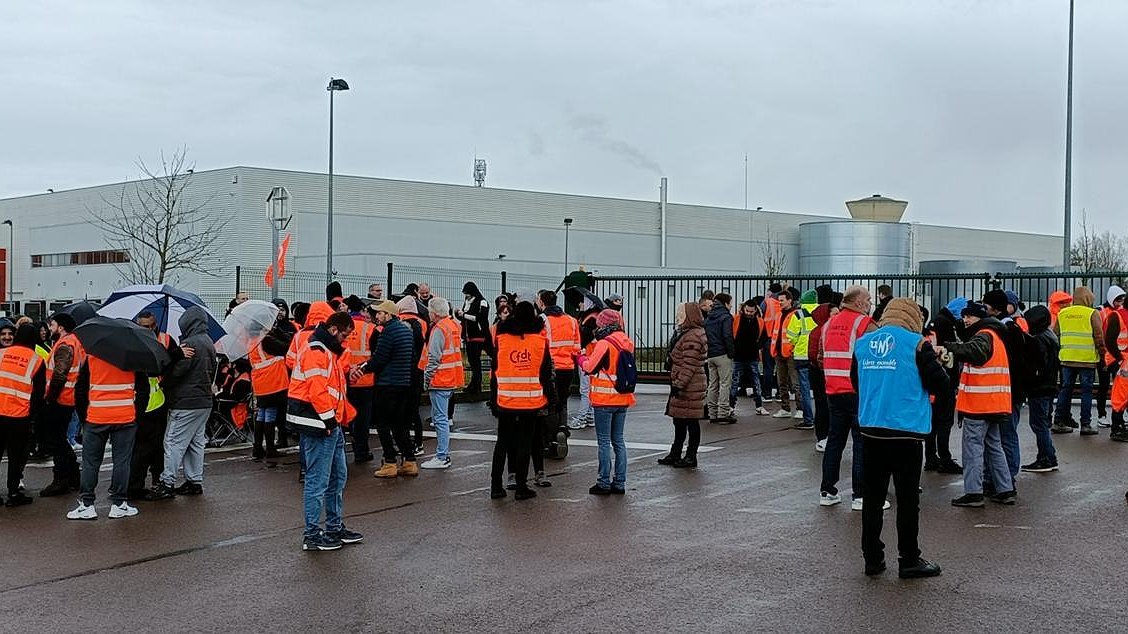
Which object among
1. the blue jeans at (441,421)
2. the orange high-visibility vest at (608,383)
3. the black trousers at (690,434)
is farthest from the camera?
the blue jeans at (441,421)

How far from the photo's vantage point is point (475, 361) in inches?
803

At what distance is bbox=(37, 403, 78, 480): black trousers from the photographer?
12.2 metres

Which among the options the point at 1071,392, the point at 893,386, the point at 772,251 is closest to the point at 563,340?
the point at 893,386

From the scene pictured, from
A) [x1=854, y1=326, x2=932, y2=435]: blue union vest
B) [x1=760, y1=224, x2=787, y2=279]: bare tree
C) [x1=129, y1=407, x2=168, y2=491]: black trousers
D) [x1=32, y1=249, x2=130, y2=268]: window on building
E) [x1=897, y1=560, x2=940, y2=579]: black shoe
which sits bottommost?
[x1=897, y1=560, x2=940, y2=579]: black shoe

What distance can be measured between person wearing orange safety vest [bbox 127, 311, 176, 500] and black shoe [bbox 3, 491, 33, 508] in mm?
932

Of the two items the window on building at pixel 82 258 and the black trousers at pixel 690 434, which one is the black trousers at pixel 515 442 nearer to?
the black trousers at pixel 690 434

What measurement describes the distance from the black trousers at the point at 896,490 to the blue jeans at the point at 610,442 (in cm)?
363

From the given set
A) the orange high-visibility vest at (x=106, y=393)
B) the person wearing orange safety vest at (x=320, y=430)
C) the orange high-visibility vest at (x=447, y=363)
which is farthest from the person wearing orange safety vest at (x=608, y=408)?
the orange high-visibility vest at (x=106, y=393)

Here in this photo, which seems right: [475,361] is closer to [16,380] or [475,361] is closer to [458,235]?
[16,380]

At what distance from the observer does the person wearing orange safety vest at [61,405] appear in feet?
39.1

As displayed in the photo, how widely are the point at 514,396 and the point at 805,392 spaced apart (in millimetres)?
6767

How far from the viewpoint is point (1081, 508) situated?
10.8 meters

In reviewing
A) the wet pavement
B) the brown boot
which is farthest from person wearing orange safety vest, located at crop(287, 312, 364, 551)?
the brown boot

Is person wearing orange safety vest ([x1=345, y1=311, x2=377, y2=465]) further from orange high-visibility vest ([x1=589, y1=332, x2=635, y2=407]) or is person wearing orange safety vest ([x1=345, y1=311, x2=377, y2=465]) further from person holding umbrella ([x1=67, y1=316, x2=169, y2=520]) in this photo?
person holding umbrella ([x1=67, y1=316, x2=169, y2=520])
